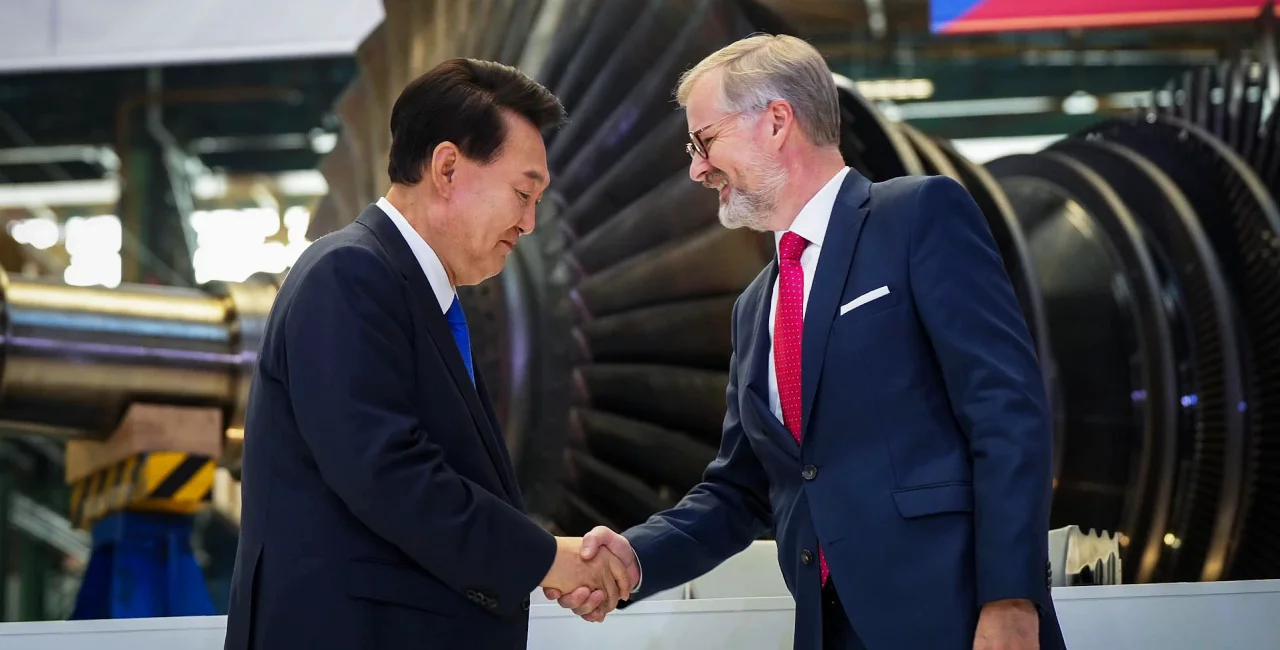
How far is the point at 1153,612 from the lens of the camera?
1.60 metres

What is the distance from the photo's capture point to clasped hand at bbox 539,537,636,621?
133 cm

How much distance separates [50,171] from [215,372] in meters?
1.21

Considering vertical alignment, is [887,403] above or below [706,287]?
below

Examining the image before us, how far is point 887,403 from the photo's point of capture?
3.77 feet

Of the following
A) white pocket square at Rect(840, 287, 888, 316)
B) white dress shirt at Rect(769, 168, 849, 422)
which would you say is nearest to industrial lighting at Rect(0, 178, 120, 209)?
white dress shirt at Rect(769, 168, 849, 422)

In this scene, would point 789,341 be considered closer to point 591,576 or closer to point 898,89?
point 591,576

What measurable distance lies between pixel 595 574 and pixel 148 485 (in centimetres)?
215

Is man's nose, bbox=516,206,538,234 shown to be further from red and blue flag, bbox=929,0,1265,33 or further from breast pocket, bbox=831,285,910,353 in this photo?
red and blue flag, bbox=929,0,1265,33

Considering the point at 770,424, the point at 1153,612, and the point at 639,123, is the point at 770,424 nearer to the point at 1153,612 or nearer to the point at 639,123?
the point at 1153,612

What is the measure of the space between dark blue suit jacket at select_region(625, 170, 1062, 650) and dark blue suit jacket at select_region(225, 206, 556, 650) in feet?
1.00

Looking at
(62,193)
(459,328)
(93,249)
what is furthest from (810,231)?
(62,193)

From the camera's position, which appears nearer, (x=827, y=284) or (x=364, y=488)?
(x=364, y=488)

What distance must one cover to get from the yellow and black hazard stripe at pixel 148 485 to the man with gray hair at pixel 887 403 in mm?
2257

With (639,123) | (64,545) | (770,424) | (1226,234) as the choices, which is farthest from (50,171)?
(1226,234)
